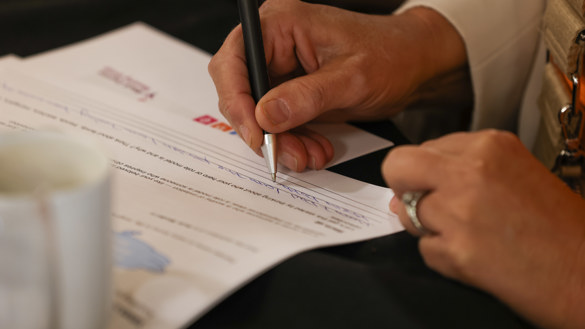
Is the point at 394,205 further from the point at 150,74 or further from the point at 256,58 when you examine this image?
the point at 150,74

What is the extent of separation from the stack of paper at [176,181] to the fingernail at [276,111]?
5cm

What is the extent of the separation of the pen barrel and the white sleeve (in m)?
0.29

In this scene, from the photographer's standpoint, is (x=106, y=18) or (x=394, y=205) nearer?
(x=394, y=205)

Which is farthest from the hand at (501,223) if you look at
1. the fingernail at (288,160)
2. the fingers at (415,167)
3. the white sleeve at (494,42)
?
the white sleeve at (494,42)

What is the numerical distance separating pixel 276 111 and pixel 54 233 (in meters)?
0.32

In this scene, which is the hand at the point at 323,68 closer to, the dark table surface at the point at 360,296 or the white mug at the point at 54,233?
the dark table surface at the point at 360,296

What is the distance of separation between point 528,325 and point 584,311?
0.04m

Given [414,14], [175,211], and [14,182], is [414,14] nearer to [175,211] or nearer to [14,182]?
[175,211]

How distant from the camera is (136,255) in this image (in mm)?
416

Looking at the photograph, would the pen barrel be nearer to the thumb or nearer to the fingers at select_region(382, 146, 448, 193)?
the thumb

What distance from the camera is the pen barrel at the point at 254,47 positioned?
1.93ft

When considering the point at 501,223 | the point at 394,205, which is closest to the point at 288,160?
the point at 394,205

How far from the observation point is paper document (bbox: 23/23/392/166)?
0.68m

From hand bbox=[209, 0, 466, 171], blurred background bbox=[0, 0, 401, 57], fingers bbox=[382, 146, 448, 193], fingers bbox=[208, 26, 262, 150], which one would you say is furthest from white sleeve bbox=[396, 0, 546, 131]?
fingers bbox=[382, 146, 448, 193]
